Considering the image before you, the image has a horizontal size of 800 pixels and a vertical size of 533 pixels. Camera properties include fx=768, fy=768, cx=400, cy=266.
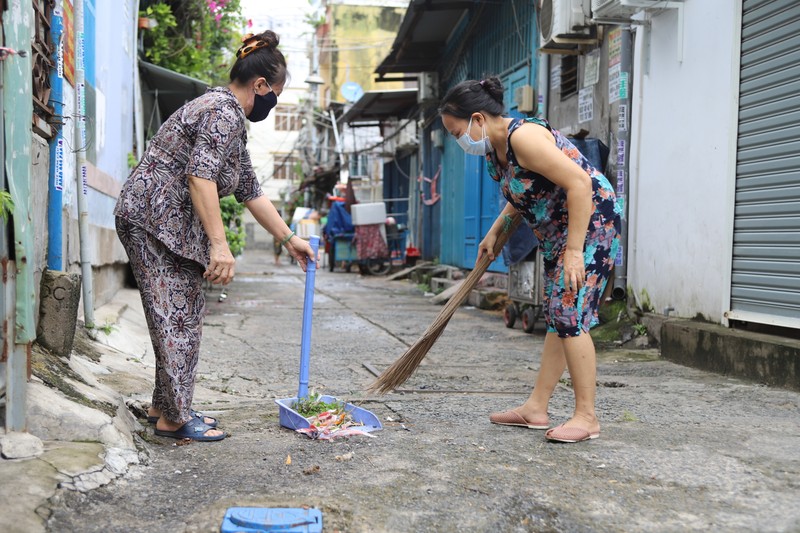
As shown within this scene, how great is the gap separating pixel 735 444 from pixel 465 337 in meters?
4.21

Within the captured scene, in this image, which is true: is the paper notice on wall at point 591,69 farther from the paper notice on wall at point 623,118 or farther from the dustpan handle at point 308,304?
the dustpan handle at point 308,304

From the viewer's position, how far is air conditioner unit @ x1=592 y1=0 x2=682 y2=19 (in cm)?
574

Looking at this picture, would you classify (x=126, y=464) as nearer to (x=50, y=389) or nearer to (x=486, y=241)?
(x=50, y=389)

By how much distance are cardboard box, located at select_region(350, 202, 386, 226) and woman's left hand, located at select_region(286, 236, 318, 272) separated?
46.5 ft

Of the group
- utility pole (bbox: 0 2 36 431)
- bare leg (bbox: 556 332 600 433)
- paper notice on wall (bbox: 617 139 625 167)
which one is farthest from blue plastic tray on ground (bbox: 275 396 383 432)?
paper notice on wall (bbox: 617 139 625 167)

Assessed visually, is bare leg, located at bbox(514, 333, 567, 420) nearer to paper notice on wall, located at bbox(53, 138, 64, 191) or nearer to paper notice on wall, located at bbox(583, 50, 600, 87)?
paper notice on wall, located at bbox(53, 138, 64, 191)

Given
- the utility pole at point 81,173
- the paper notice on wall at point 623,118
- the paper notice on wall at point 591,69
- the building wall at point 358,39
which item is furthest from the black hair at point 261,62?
the building wall at point 358,39

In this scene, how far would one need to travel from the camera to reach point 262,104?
3.06m

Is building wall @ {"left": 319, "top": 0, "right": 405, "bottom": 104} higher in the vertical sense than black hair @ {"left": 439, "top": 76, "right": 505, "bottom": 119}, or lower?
higher

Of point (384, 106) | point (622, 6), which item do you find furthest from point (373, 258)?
point (622, 6)

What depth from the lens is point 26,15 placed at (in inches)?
101

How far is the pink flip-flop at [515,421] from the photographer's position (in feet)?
10.7

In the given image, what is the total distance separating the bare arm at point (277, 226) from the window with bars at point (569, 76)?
553cm

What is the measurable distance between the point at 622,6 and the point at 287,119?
38.4m
